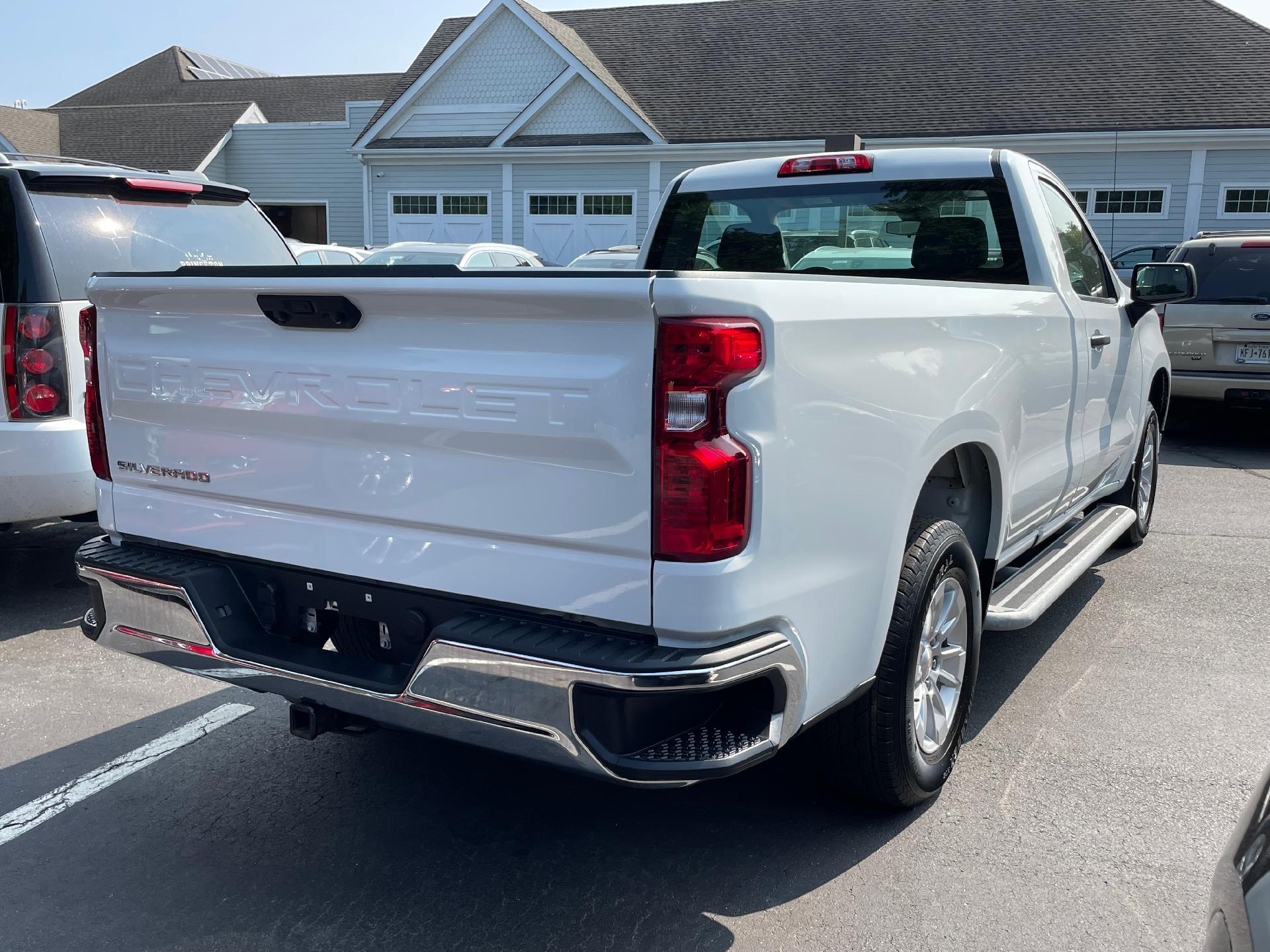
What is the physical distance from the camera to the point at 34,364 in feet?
16.3

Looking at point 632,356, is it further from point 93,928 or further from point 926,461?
point 93,928

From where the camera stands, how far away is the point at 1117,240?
22.3 metres

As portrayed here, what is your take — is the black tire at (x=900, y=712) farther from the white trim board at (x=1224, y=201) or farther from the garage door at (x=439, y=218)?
the garage door at (x=439, y=218)

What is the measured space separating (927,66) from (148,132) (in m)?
21.6

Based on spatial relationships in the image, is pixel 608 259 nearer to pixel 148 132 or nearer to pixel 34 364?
pixel 34 364

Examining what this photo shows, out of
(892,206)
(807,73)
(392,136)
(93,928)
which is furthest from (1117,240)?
(93,928)

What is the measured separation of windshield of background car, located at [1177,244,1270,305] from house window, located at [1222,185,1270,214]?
13057 millimetres

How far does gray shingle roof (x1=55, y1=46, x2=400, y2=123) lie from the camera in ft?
124

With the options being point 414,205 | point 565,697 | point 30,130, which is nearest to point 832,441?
point 565,697

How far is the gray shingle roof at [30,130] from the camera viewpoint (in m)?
30.3

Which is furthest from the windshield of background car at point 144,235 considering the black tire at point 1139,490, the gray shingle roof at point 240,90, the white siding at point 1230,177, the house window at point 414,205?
the gray shingle roof at point 240,90

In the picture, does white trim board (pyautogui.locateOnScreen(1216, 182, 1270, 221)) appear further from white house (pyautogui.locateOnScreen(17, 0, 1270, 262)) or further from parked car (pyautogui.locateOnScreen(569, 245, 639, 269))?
parked car (pyautogui.locateOnScreen(569, 245, 639, 269))

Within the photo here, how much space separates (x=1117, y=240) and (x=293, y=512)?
22432 millimetres

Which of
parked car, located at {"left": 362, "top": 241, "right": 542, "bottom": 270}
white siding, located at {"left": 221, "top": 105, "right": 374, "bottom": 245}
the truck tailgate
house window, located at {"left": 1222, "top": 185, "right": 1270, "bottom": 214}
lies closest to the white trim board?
house window, located at {"left": 1222, "top": 185, "right": 1270, "bottom": 214}
